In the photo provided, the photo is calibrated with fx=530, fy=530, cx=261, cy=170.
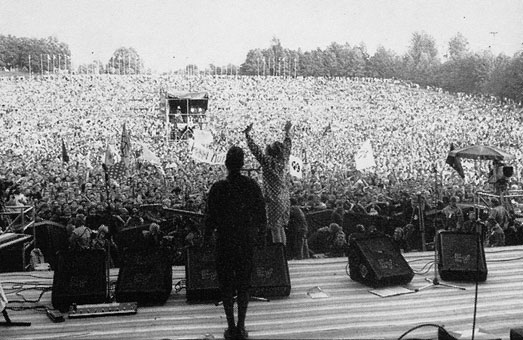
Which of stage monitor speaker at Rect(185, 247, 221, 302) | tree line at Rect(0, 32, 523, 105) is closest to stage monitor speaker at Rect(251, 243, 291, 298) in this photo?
stage monitor speaker at Rect(185, 247, 221, 302)

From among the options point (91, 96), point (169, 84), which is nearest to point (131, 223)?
point (91, 96)

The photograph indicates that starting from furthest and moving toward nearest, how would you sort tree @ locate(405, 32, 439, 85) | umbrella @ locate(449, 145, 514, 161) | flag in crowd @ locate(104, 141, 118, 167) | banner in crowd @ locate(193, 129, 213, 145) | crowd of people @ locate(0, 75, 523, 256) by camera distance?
1. tree @ locate(405, 32, 439, 85)
2. flag in crowd @ locate(104, 141, 118, 167)
3. banner in crowd @ locate(193, 129, 213, 145)
4. crowd of people @ locate(0, 75, 523, 256)
5. umbrella @ locate(449, 145, 514, 161)

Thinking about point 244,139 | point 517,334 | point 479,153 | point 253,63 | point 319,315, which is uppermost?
point 253,63

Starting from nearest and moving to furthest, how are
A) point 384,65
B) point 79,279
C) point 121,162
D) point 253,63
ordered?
point 79,279, point 121,162, point 384,65, point 253,63

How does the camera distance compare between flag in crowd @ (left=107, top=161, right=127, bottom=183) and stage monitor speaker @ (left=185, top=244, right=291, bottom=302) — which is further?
flag in crowd @ (left=107, top=161, right=127, bottom=183)

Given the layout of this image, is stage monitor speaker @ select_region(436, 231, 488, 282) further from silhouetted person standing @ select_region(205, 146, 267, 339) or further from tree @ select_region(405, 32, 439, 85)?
tree @ select_region(405, 32, 439, 85)

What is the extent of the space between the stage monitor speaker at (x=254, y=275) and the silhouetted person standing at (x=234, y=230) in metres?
0.84

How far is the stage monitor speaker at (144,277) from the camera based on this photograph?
4059 mm

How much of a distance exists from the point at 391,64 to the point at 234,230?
55.6 metres

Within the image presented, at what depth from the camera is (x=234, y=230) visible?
3215mm

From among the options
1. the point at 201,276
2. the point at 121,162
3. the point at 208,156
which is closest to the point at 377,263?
the point at 201,276

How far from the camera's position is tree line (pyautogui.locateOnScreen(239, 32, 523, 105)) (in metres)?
51.1

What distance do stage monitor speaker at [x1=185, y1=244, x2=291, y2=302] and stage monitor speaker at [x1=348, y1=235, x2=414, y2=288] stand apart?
27.6 inches

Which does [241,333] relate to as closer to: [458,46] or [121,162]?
[121,162]
